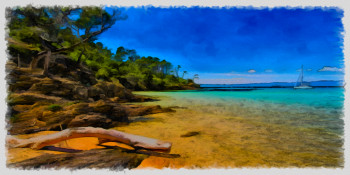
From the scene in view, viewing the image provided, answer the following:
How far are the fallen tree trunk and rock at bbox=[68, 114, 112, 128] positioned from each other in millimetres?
1375

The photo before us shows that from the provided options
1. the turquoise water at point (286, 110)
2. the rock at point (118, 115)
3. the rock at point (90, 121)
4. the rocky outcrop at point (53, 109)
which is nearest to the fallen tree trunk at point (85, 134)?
the rocky outcrop at point (53, 109)

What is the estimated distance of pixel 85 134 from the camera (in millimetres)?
2977

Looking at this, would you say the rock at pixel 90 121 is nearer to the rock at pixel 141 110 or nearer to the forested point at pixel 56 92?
the forested point at pixel 56 92

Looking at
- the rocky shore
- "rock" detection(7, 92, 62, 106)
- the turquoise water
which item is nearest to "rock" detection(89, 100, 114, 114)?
the rocky shore

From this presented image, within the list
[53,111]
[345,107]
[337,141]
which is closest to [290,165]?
[345,107]

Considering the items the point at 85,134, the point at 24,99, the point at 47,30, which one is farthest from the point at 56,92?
the point at 85,134

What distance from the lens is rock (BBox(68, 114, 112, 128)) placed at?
14.0 feet

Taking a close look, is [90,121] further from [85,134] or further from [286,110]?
[286,110]

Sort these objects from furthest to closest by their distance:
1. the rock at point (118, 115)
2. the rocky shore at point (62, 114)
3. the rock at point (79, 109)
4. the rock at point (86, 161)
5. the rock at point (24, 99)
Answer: the rock at point (118, 115) → the rock at point (24, 99) → the rock at point (79, 109) → the rocky shore at point (62, 114) → the rock at point (86, 161)

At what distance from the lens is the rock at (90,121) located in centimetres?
428

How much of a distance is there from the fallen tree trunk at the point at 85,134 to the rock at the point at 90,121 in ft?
4.51

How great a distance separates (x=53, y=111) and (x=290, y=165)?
6129 millimetres

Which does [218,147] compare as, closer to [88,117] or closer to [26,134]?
[88,117]

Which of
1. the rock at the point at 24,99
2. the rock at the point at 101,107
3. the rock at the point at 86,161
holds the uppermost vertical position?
the rock at the point at 24,99
